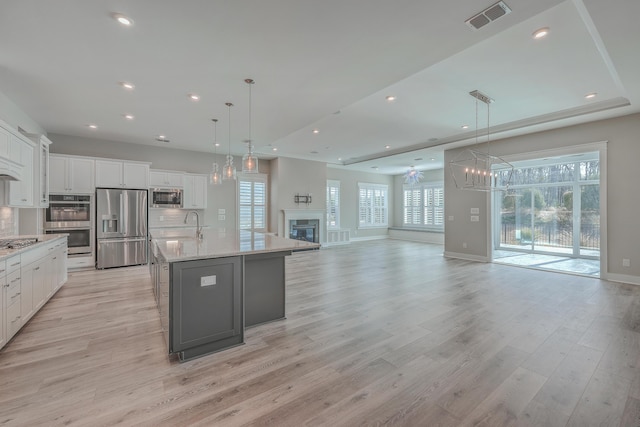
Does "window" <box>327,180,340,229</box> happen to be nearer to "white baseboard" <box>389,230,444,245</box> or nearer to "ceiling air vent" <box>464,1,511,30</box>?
"white baseboard" <box>389,230,444,245</box>

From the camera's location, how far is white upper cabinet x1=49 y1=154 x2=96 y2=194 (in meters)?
5.52

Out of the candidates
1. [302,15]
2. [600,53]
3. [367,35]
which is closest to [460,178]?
[600,53]

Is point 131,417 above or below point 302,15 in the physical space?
below

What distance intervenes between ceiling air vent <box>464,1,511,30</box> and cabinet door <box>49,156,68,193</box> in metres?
7.14

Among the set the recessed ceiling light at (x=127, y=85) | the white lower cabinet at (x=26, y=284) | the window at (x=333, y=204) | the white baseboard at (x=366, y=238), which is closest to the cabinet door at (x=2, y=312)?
the white lower cabinet at (x=26, y=284)

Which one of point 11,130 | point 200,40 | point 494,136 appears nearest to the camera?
point 200,40

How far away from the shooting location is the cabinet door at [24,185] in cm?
383

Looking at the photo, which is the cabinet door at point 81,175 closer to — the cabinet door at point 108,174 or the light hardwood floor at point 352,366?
the cabinet door at point 108,174

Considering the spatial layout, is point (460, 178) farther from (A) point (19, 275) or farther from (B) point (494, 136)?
(A) point (19, 275)

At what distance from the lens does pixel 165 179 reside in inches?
268

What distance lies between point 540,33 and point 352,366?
353cm

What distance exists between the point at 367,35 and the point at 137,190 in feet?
19.5

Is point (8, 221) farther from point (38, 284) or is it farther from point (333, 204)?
point (333, 204)

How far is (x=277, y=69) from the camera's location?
313cm
